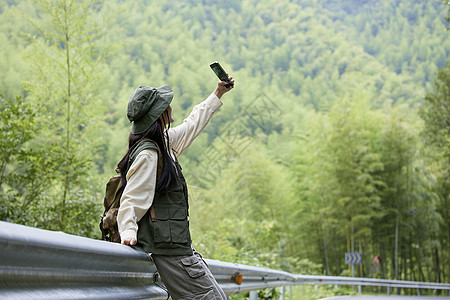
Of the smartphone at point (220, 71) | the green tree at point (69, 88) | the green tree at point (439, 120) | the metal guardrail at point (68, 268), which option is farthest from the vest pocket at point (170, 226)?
the green tree at point (439, 120)

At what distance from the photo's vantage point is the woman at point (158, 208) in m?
2.13

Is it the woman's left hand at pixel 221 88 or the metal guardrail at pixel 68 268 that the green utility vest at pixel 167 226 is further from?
the woman's left hand at pixel 221 88

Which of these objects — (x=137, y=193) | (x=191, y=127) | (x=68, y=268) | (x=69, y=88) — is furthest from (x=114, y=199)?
(x=69, y=88)

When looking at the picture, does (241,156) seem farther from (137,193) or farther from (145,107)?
(137,193)

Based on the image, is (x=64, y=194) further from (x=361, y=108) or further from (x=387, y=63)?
(x=387, y=63)

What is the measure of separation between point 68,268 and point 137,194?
588mm

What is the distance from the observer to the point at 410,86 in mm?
64750

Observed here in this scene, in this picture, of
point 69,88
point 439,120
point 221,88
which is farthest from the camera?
point 439,120

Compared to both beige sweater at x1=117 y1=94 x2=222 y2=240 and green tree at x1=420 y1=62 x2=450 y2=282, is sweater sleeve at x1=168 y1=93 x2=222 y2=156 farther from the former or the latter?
green tree at x1=420 y1=62 x2=450 y2=282

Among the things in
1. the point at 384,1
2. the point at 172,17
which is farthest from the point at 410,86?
the point at 384,1

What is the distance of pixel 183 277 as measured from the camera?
2.17 meters

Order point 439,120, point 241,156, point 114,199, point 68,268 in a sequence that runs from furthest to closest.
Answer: point 241,156
point 439,120
point 114,199
point 68,268

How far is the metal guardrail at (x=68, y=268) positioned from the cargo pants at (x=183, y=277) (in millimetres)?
83

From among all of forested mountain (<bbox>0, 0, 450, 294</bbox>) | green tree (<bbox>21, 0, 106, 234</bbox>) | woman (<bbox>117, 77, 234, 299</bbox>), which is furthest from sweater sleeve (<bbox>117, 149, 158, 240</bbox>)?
green tree (<bbox>21, 0, 106, 234</bbox>)
